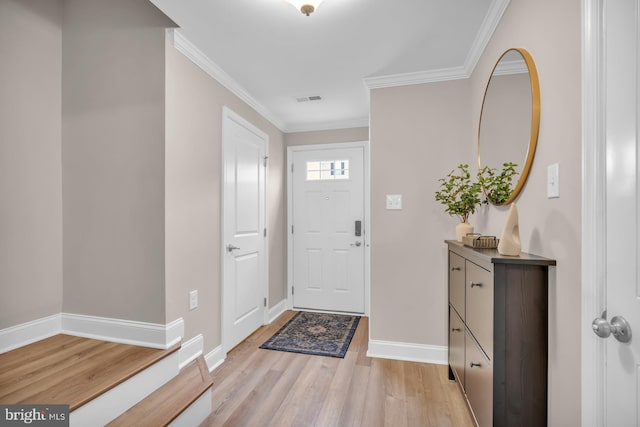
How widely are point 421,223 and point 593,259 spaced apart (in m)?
1.60

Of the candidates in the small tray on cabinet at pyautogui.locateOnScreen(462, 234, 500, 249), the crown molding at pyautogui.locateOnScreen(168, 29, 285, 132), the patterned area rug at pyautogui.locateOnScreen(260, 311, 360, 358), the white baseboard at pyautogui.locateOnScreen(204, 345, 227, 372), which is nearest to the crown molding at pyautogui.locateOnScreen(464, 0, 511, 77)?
the small tray on cabinet at pyautogui.locateOnScreen(462, 234, 500, 249)

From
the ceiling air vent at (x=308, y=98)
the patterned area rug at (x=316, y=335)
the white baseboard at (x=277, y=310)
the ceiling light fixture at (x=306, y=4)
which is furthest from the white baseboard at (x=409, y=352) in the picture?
the ceiling light fixture at (x=306, y=4)

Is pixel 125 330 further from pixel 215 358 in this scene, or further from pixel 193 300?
pixel 215 358

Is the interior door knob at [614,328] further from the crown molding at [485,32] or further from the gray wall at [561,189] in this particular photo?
the crown molding at [485,32]

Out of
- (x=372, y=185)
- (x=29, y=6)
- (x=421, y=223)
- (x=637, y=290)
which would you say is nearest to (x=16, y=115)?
(x=29, y=6)

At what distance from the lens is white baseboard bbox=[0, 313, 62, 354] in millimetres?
1880

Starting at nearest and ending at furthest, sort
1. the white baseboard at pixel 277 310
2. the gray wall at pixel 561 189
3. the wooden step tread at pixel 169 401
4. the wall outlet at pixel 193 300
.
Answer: the gray wall at pixel 561 189 → the wooden step tread at pixel 169 401 → the wall outlet at pixel 193 300 → the white baseboard at pixel 277 310

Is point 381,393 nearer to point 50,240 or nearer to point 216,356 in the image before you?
point 216,356

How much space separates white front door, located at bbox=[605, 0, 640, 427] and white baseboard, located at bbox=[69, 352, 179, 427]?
6.62ft

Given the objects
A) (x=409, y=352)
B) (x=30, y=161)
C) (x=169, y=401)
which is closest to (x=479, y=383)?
(x=409, y=352)

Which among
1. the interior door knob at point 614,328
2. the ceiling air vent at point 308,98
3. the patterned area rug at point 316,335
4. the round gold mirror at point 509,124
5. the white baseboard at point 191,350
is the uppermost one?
the ceiling air vent at point 308,98

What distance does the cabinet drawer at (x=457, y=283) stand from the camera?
1.80 m

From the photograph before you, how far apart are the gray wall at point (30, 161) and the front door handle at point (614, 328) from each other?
115 inches
